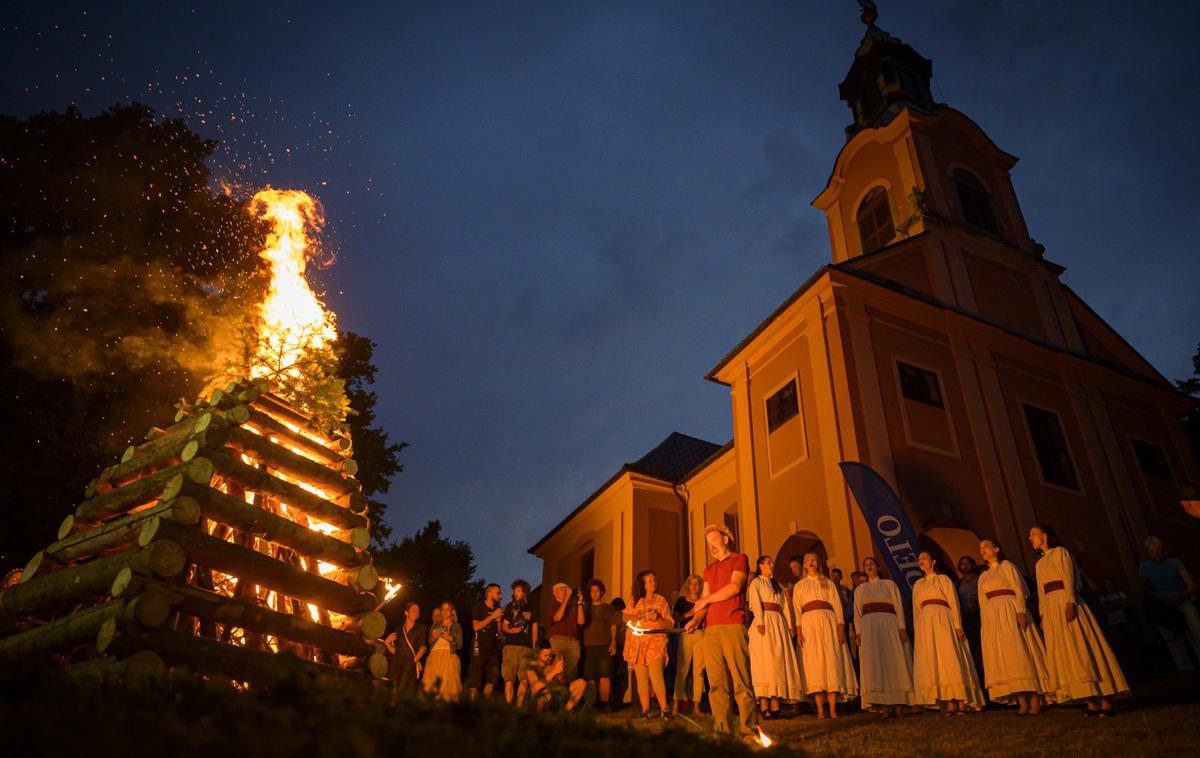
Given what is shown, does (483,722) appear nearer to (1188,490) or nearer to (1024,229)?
(1188,490)

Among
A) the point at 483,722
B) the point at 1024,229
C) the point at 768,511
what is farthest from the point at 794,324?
the point at 483,722

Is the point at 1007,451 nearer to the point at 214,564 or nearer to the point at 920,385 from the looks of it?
the point at 920,385

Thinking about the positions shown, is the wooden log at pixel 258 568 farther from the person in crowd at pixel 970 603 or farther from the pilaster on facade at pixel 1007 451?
the pilaster on facade at pixel 1007 451

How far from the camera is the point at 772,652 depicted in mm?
9383

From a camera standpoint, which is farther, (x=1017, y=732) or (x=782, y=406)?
(x=782, y=406)

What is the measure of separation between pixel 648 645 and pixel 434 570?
2595 centimetres

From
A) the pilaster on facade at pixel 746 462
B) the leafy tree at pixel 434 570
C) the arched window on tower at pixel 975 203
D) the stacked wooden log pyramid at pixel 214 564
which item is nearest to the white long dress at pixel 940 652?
the stacked wooden log pyramid at pixel 214 564

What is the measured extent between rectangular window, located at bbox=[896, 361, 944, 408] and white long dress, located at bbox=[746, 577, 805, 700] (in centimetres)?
874

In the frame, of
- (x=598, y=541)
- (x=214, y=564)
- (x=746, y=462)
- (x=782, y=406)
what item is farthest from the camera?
(x=598, y=541)

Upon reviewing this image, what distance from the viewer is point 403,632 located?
33.7 feet

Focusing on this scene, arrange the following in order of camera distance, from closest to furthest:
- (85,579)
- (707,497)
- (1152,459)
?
(85,579) → (1152,459) → (707,497)

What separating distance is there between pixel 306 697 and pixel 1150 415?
80.7 feet

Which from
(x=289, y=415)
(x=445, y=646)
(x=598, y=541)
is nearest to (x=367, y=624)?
(x=289, y=415)

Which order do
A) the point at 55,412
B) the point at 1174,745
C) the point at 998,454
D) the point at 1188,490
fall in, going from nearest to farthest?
the point at 1174,745 < the point at 1188,490 < the point at 55,412 < the point at 998,454
